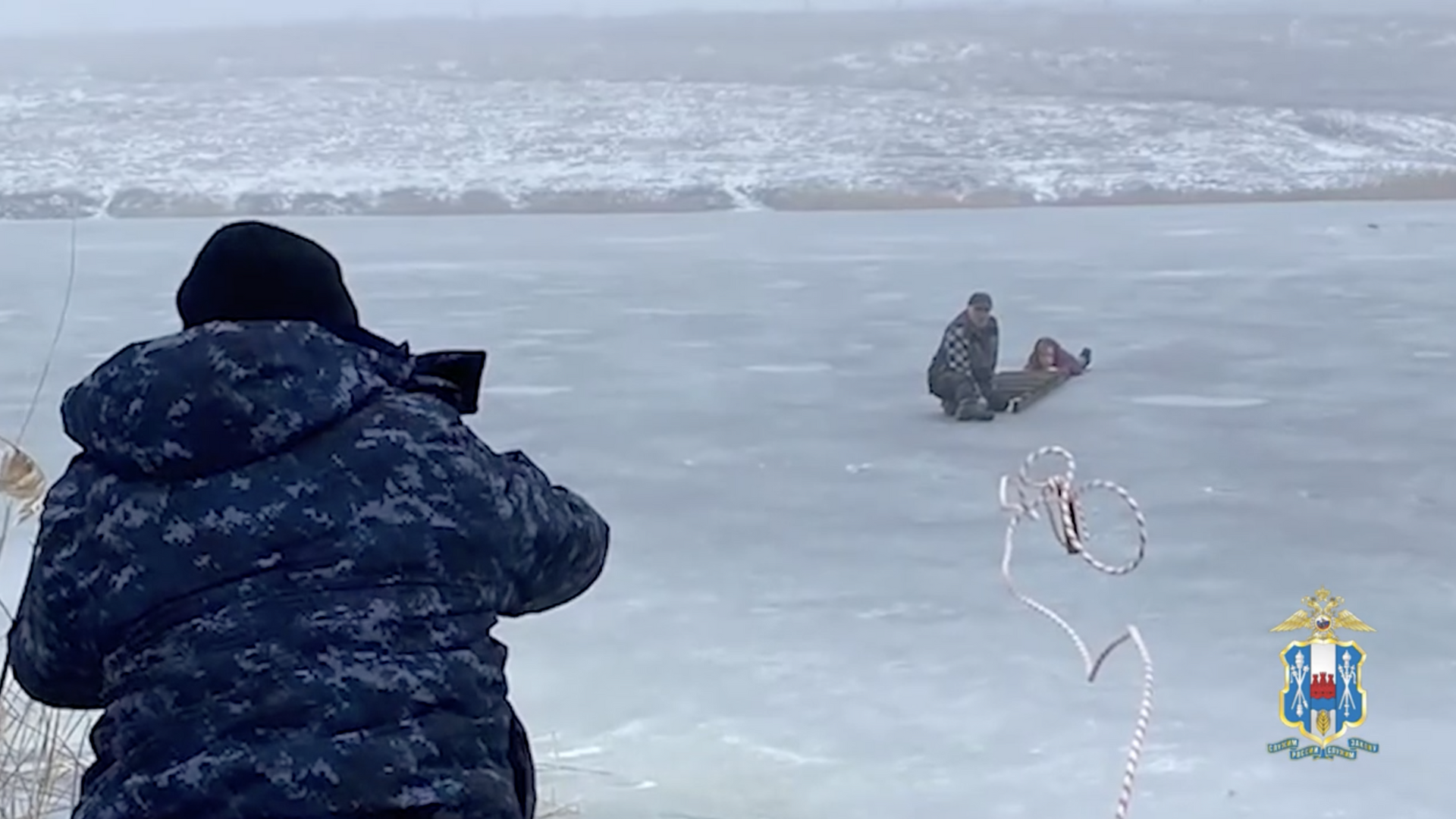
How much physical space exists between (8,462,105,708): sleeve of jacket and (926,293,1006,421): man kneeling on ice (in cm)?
498

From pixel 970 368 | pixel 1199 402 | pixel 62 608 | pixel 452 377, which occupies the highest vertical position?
pixel 452 377

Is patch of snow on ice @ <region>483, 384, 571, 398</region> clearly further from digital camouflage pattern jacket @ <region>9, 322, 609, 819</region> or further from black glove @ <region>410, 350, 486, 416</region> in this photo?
digital camouflage pattern jacket @ <region>9, 322, 609, 819</region>

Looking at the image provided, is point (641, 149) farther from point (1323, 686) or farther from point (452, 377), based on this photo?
point (452, 377)

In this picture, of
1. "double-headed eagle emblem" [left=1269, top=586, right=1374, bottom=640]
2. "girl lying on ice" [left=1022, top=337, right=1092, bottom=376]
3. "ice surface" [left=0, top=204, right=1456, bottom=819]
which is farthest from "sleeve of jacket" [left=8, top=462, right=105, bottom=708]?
"girl lying on ice" [left=1022, top=337, right=1092, bottom=376]

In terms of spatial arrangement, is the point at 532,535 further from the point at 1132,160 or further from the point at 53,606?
the point at 1132,160

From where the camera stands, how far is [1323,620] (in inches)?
→ 141

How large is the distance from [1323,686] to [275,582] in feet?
7.71

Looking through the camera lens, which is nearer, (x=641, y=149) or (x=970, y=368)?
(x=970, y=368)

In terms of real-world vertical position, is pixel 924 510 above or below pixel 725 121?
above

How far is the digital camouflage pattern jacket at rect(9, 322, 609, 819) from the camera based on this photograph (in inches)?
49.6

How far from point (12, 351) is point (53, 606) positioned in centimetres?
684

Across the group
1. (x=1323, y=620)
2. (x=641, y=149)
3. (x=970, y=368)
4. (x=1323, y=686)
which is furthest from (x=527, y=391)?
(x=641, y=149)

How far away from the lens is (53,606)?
132cm

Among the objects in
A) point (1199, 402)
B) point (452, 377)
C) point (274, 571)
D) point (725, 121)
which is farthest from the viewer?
point (725, 121)
